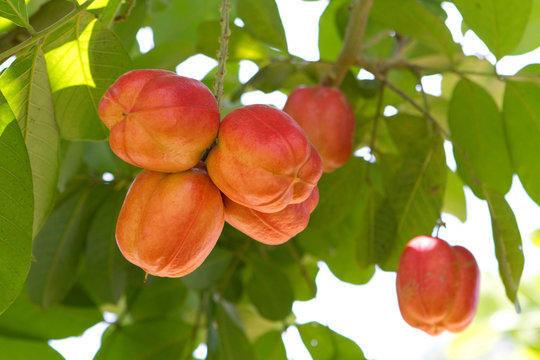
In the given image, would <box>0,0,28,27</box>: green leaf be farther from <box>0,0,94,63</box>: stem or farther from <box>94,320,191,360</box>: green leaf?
<box>94,320,191,360</box>: green leaf

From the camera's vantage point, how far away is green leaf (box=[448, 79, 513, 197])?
4.33ft

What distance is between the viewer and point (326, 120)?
4.05 ft

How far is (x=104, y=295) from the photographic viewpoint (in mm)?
1430

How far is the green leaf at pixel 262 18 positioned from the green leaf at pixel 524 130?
1.64 feet

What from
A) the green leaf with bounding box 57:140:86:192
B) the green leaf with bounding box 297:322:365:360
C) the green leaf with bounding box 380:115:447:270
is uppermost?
the green leaf with bounding box 57:140:86:192

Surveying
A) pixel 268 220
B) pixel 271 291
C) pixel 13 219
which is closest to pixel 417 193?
pixel 271 291

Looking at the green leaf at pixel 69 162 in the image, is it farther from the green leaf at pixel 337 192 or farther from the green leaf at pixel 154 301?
the green leaf at pixel 337 192

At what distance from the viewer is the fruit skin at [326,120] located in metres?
1.23

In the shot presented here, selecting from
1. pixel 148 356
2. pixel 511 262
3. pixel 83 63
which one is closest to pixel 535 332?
pixel 511 262

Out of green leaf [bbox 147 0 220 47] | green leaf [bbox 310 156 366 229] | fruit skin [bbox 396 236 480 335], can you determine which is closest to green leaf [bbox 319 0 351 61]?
green leaf [bbox 147 0 220 47]

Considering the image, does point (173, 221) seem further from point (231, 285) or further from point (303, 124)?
point (231, 285)

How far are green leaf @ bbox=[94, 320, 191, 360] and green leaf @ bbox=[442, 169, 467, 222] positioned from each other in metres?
0.76

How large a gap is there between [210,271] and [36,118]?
0.65 m

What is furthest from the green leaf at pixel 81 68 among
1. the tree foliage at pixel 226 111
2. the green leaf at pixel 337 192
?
the green leaf at pixel 337 192
